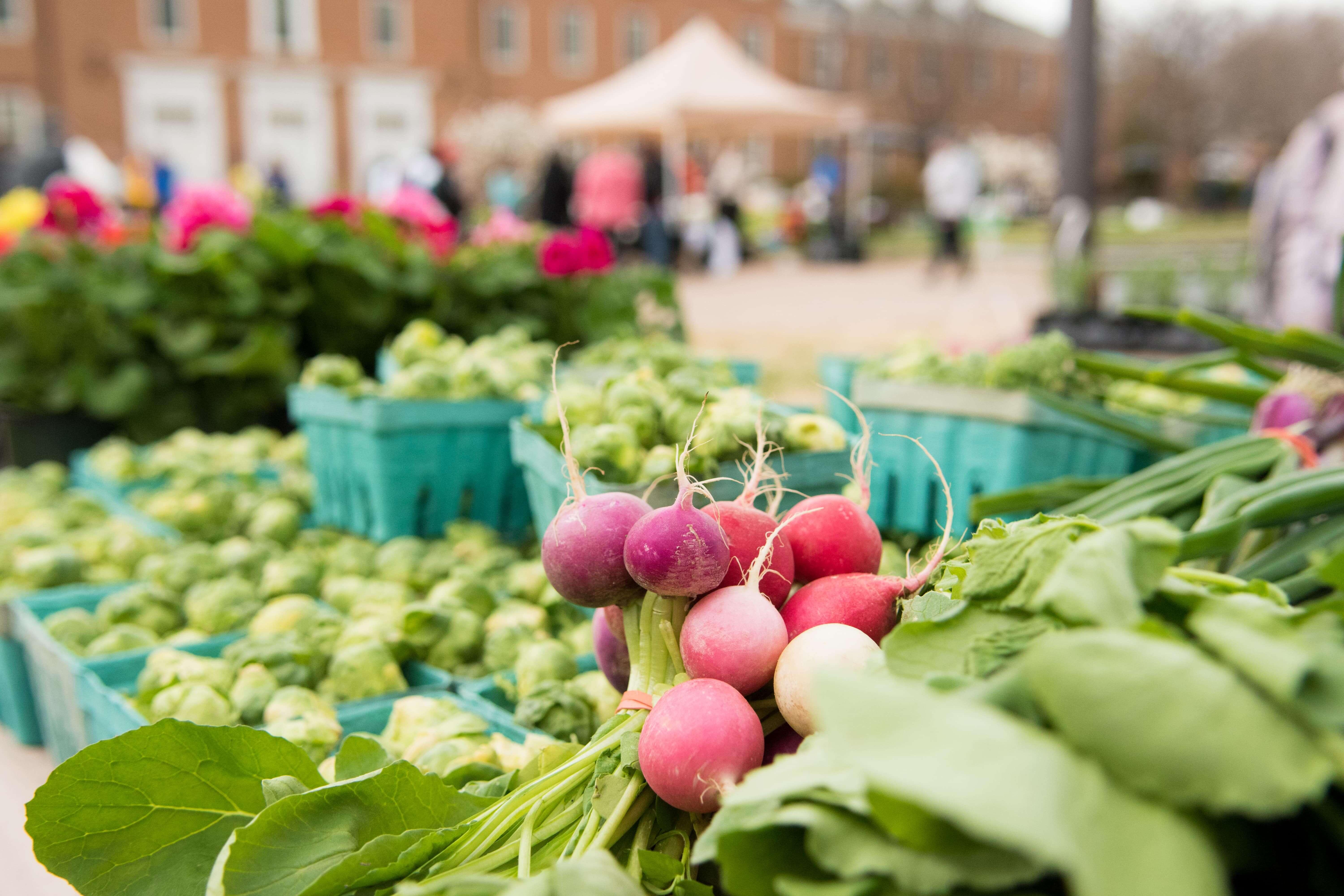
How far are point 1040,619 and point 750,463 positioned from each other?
42.7 inches

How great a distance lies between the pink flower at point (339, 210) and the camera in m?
4.49

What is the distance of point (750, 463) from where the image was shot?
1918 mm

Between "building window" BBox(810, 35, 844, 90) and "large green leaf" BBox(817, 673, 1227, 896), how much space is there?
134ft

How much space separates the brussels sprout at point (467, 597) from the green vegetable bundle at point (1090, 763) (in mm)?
1289

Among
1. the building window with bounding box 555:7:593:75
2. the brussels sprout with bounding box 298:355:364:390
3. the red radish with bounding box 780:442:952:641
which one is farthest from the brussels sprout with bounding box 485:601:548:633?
the building window with bounding box 555:7:593:75

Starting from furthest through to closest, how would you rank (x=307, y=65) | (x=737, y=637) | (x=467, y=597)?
(x=307, y=65)
(x=467, y=597)
(x=737, y=637)

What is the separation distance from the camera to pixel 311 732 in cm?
158

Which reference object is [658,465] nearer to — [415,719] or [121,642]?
[415,719]

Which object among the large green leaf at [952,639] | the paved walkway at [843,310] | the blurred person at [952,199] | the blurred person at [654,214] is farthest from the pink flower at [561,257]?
the blurred person at [952,199]

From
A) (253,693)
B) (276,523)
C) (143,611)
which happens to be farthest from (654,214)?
(253,693)

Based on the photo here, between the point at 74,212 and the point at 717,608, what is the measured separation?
176 inches

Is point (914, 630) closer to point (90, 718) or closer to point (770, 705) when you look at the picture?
point (770, 705)

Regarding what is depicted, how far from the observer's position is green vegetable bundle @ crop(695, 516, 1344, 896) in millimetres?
643

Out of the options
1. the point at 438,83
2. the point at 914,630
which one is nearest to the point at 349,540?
the point at 914,630
